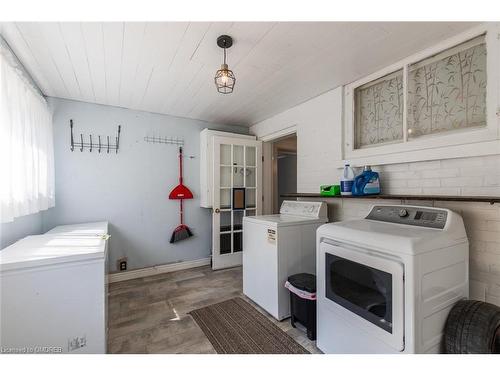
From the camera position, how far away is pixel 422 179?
184 centimetres

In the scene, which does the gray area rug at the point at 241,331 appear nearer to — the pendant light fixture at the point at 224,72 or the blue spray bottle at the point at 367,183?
the blue spray bottle at the point at 367,183

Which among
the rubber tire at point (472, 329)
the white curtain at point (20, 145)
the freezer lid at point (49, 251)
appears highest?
the white curtain at point (20, 145)

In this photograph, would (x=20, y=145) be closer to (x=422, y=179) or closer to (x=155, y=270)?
(x=155, y=270)

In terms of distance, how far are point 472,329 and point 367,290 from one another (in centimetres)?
49

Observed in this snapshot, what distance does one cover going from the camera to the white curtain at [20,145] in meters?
1.47

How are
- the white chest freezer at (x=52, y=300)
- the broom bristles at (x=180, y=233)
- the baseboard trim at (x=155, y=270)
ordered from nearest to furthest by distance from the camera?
the white chest freezer at (x=52, y=300) → the baseboard trim at (x=155, y=270) → the broom bristles at (x=180, y=233)

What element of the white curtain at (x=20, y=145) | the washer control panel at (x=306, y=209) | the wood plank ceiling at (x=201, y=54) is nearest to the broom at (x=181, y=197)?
the wood plank ceiling at (x=201, y=54)

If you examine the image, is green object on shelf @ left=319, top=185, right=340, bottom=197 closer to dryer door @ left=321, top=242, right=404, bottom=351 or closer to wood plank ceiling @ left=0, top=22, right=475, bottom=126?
dryer door @ left=321, top=242, right=404, bottom=351

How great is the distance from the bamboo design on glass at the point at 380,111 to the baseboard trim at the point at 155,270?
280cm

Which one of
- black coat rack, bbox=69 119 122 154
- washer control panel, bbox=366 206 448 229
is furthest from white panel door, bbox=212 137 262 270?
washer control panel, bbox=366 206 448 229

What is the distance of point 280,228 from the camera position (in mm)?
2086

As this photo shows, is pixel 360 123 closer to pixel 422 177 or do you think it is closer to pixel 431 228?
pixel 422 177

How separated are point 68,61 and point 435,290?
10.1 feet
